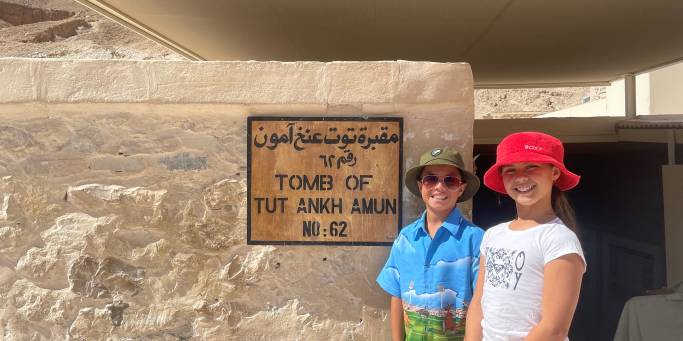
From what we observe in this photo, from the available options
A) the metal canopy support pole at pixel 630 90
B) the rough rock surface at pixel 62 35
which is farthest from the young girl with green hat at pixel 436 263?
the rough rock surface at pixel 62 35

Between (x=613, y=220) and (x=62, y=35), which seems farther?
(x=62, y=35)

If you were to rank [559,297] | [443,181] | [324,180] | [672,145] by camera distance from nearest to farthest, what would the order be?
[559,297]
[443,181]
[324,180]
[672,145]

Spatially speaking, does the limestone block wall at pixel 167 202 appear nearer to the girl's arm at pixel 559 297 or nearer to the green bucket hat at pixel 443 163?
the green bucket hat at pixel 443 163

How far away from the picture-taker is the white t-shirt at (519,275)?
1907 millimetres

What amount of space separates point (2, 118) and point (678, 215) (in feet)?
17.6

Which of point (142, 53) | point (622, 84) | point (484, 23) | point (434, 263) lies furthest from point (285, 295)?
point (142, 53)

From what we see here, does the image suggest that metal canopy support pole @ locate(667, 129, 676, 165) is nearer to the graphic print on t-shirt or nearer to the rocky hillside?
the graphic print on t-shirt

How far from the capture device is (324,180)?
2.84m

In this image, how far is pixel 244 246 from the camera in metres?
2.88

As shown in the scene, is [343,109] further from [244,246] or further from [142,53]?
[142,53]

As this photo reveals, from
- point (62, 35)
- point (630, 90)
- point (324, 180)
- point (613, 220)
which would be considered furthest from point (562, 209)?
point (62, 35)

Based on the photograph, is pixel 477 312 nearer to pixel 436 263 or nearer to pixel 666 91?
pixel 436 263

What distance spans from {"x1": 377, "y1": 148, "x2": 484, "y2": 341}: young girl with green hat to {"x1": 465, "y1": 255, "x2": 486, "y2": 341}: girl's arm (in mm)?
150

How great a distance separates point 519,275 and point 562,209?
39 centimetres
